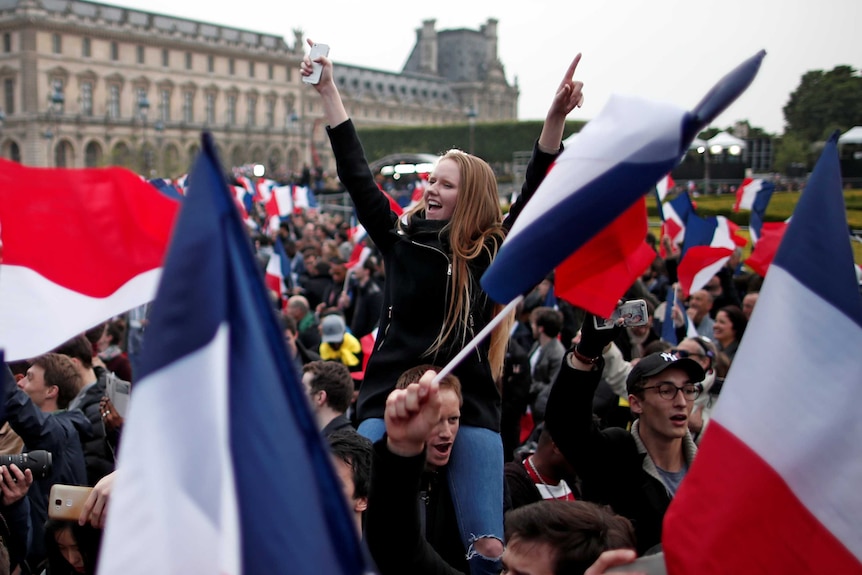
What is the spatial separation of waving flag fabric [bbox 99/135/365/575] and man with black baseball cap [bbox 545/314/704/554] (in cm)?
120

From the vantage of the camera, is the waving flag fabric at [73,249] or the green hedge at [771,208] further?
the green hedge at [771,208]

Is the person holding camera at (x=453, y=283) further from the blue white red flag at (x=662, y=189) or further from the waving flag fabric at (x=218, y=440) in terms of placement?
the blue white red flag at (x=662, y=189)

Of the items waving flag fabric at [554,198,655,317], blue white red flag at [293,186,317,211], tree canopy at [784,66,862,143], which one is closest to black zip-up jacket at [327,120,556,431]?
waving flag fabric at [554,198,655,317]

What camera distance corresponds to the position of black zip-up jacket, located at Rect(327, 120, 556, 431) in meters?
2.61

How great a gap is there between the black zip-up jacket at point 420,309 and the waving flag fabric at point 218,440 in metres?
1.27

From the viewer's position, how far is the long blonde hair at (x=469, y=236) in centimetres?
260

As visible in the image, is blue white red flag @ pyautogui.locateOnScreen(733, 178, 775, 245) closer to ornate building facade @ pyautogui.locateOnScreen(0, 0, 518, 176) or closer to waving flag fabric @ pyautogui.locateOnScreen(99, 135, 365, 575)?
waving flag fabric @ pyautogui.locateOnScreen(99, 135, 365, 575)

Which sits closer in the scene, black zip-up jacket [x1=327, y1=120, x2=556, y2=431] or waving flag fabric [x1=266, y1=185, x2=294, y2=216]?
black zip-up jacket [x1=327, y1=120, x2=556, y2=431]

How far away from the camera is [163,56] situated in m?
71.9

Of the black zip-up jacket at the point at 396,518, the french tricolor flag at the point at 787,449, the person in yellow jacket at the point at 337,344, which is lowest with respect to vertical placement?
the person in yellow jacket at the point at 337,344

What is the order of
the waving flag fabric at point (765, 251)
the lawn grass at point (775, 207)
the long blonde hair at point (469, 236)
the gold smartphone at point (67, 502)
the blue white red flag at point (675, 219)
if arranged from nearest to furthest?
the gold smartphone at point (67, 502), the long blonde hair at point (469, 236), the waving flag fabric at point (765, 251), the blue white red flag at point (675, 219), the lawn grass at point (775, 207)

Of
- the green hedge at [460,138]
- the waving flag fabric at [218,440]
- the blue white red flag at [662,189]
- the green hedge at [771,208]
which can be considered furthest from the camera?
the green hedge at [460,138]

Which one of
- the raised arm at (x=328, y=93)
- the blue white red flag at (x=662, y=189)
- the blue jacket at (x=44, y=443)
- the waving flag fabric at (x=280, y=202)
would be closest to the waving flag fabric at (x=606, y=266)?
the raised arm at (x=328, y=93)

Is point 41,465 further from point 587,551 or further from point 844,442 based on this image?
point 844,442
